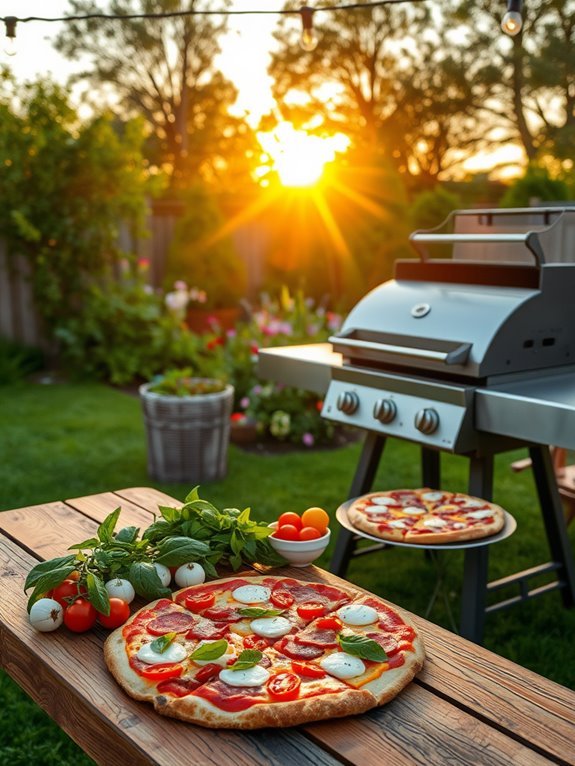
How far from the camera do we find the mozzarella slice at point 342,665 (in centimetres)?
154

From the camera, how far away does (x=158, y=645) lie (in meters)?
1.61

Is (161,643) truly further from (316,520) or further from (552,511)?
(552,511)

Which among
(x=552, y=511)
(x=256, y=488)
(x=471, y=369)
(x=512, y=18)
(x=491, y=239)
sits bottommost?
(x=256, y=488)

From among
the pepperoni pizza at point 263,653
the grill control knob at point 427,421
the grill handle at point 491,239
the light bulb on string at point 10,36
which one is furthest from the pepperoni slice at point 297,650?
the light bulb on string at point 10,36

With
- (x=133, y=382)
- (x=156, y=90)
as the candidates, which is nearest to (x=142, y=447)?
(x=133, y=382)

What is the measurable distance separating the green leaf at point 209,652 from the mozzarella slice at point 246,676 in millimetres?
35

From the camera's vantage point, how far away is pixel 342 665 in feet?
5.11

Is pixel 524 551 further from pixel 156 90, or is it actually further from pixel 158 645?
pixel 156 90

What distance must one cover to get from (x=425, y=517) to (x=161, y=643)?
1166 mm

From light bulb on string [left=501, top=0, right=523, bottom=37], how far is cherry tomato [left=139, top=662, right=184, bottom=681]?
2304 mm

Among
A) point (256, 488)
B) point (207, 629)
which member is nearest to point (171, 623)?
point (207, 629)

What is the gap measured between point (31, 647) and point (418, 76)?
1950cm

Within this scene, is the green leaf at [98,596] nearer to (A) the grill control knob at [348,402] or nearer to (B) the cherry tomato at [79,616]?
(B) the cherry tomato at [79,616]

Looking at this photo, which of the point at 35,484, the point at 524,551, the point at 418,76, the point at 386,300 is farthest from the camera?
the point at 418,76
